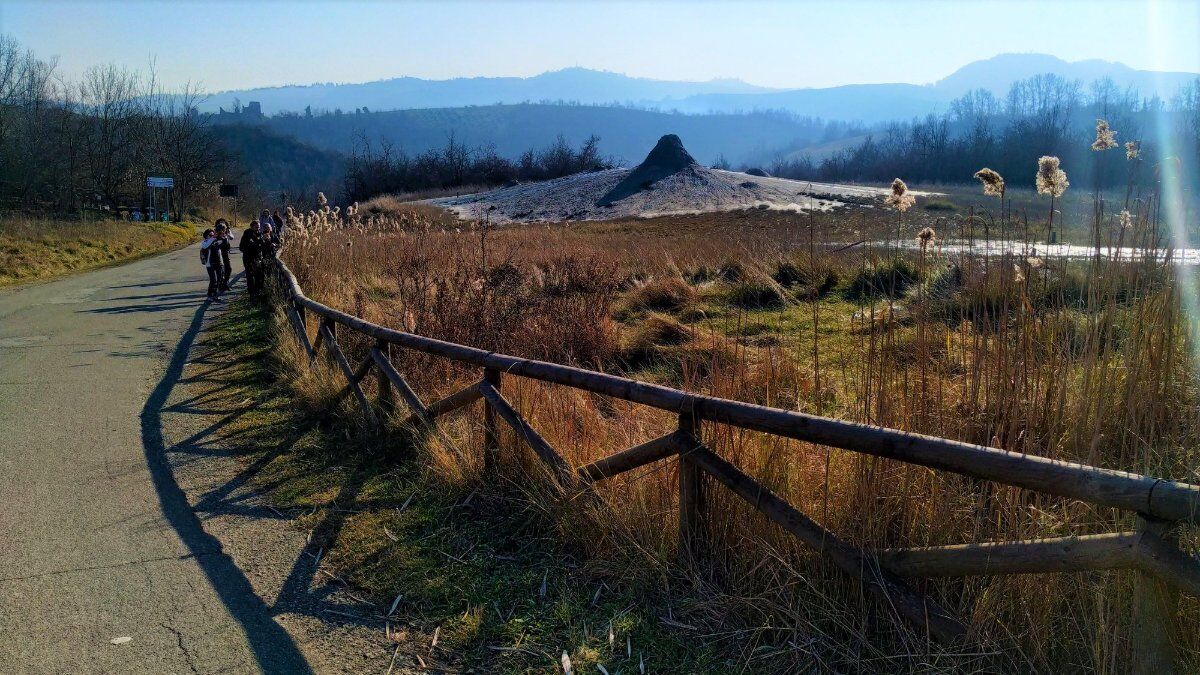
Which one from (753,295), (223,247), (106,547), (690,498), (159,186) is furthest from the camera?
(159,186)

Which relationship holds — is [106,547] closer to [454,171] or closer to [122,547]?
[122,547]

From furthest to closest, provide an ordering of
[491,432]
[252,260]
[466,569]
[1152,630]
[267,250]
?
[267,250] < [252,260] < [491,432] < [466,569] < [1152,630]

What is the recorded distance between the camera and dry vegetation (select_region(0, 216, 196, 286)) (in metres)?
22.8

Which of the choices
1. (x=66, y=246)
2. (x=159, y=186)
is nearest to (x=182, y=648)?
(x=66, y=246)

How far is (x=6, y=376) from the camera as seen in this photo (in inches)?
365

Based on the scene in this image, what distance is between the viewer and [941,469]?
285 cm

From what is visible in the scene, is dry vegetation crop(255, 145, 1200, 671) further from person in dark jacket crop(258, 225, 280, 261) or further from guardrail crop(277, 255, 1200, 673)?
person in dark jacket crop(258, 225, 280, 261)

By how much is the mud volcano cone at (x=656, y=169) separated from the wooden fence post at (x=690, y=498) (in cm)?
3525

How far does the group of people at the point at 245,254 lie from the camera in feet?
53.9

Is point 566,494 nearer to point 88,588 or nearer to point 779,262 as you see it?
point 88,588

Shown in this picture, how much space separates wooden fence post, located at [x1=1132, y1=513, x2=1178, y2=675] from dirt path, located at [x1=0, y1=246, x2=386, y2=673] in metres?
2.91

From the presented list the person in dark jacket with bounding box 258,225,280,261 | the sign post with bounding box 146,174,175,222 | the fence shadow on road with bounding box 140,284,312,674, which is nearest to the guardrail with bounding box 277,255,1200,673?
the fence shadow on road with bounding box 140,284,312,674

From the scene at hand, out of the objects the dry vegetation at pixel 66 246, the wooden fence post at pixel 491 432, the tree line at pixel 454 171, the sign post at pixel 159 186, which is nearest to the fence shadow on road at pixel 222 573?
the wooden fence post at pixel 491 432

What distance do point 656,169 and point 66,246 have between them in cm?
2726
